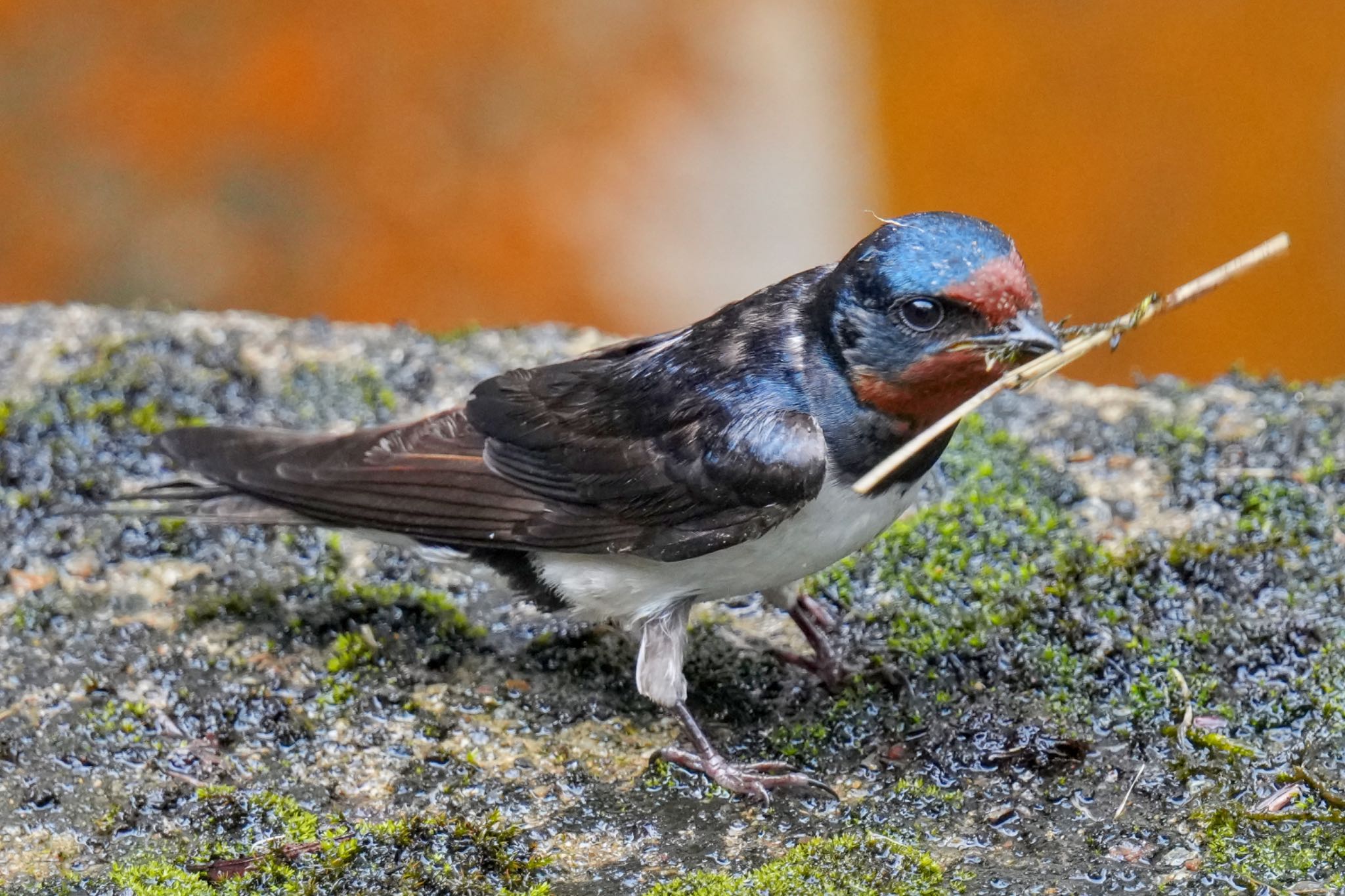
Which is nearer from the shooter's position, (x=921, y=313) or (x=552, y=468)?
(x=921, y=313)

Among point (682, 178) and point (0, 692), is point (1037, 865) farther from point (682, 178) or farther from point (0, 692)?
point (682, 178)

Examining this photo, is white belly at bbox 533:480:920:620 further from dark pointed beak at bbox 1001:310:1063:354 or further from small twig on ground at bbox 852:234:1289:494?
dark pointed beak at bbox 1001:310:1063:354

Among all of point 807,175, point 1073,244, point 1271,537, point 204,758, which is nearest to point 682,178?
point 807,175

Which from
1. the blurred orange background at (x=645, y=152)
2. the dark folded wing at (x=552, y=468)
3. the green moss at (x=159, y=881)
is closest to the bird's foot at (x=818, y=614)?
the dark folded wing at (x=552, y=468)

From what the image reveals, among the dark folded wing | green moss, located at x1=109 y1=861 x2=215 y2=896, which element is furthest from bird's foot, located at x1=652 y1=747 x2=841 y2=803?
green moss, located at x1=109 y1=861 x2=215 y2=896

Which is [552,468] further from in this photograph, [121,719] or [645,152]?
[645,152]

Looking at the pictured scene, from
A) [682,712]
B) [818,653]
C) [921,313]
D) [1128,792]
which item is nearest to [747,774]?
[682,712]
